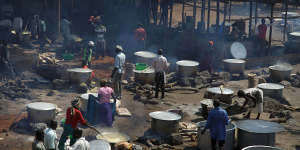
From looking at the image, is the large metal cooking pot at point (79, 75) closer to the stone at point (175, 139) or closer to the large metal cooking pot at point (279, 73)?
the stone at point (175, 139)

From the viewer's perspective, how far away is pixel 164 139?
448 inches

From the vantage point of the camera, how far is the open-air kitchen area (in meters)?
10.6

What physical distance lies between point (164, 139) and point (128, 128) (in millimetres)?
1333

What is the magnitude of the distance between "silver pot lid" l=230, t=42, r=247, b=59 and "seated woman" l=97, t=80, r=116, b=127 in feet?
35.5

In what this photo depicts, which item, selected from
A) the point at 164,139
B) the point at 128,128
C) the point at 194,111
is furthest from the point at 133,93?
the point at 164,139

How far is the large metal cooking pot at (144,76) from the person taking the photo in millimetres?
16516

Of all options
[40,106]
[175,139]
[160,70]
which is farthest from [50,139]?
[160,70]

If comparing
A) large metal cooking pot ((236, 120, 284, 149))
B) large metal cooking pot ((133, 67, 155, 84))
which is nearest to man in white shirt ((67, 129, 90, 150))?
large metal cooking pot ((236, 120, 284, 149))

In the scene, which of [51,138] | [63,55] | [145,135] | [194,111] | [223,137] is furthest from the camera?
[63,55]

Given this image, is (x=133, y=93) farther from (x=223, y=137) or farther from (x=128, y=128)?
(x=223, y=137)

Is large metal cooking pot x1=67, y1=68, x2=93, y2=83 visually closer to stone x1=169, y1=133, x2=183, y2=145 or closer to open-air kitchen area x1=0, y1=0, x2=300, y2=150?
open-air kitchen area x1=0, y1=0, x2=300, y2=150

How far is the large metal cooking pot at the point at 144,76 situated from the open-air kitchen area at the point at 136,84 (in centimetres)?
5

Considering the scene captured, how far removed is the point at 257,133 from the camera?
10328 mm

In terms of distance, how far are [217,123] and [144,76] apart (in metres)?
7.10
